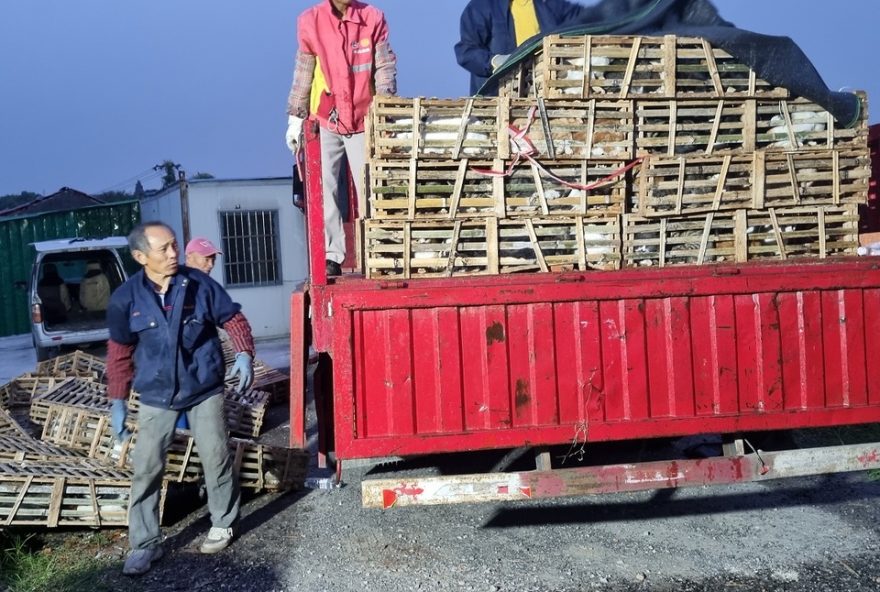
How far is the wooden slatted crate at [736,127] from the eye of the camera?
4574mm

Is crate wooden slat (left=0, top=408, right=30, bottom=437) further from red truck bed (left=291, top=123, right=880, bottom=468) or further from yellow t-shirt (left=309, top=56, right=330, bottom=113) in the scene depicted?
yellow t-shirt (left=309, top=56, right=330, bottom=113)

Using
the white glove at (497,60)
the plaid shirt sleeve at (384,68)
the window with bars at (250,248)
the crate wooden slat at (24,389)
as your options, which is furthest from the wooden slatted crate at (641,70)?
the window with bars at (250,248)

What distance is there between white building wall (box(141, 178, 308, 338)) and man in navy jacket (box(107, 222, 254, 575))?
398 inches

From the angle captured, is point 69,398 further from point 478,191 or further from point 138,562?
point 478,191

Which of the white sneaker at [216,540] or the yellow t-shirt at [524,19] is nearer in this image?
the white sneaker at [216,540]

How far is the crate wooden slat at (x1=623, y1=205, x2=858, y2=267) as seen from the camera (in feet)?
14.9

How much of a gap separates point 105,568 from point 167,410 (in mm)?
1012

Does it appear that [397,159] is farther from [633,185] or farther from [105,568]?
[105,568]

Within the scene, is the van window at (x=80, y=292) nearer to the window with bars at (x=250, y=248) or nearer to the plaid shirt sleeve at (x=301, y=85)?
the window with bars at (x=250, y=248)

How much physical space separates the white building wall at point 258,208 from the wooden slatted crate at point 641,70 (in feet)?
35.0

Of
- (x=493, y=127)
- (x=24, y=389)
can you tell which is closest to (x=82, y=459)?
(x=24, y=389)

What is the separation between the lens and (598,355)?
4.11 m

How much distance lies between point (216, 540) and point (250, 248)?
10.9 meters

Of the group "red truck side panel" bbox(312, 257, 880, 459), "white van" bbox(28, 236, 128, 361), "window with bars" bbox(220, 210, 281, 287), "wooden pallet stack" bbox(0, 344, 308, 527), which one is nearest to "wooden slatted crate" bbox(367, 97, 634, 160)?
"red truck side panel" bbox(312, 257, 880, 459)
